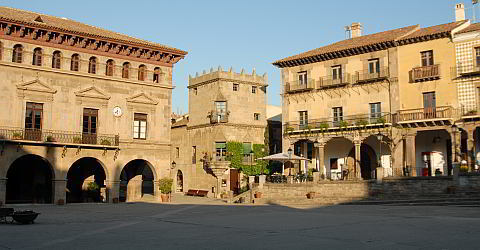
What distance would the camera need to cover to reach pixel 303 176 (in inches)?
1465

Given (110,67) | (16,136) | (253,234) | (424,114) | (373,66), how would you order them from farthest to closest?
(373,66) < (110,67) < (424,114) < (16,136) < (253,234)

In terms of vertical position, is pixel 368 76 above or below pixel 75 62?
below

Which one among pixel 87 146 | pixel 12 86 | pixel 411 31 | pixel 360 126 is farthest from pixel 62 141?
pixel 411 31

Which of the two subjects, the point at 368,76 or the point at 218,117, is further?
the point at 218,117

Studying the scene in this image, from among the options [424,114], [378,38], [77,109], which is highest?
[378,38]

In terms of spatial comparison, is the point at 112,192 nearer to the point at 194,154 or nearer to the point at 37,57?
the point at 37,57

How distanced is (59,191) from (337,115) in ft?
70.1

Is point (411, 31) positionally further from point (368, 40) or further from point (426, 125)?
point (426, 125)

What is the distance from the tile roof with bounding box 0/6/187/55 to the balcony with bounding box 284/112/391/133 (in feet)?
36.6

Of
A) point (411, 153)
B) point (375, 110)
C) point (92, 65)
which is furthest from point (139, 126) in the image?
point (411, 153)

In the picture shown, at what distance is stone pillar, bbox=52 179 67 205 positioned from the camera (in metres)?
31.4

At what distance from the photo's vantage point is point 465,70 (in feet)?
109

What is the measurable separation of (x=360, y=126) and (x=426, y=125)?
480cm

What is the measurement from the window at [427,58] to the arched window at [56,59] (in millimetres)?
24983
